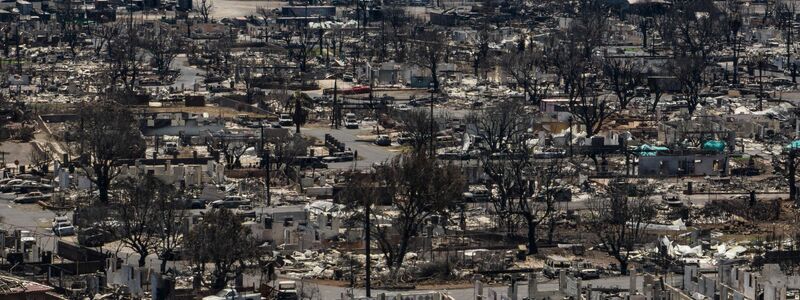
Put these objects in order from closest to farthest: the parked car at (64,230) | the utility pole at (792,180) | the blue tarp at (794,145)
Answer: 1. the parked car at (64,230)
2. the utility pole at (792,180)
3. the blue tarp at (794,145)

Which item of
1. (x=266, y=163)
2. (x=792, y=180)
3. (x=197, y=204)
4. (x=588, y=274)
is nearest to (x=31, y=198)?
(x=197, y=204)

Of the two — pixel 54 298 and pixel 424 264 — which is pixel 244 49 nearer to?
pixel 424 264

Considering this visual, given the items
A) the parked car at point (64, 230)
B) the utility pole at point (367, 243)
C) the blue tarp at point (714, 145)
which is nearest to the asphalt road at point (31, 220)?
the parked car at point (64, 230)

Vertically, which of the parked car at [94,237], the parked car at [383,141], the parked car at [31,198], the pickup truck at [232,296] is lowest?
the parked car at [383,141]

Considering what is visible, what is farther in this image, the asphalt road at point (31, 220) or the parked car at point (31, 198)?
the parked car at point (31, 198)

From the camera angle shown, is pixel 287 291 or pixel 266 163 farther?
pixel 266 163

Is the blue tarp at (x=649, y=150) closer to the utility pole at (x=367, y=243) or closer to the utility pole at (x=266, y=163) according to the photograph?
the utility pole at (x=266, y=163)

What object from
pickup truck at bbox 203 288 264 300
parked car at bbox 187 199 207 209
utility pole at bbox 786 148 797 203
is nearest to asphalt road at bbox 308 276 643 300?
pickup truck at bbox 203 288 264 300

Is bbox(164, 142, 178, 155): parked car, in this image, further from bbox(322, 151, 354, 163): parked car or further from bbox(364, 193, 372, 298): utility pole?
bbox(364, 193, 372, 298): utility pole

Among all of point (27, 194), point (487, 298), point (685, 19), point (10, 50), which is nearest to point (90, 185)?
point (27, 194)

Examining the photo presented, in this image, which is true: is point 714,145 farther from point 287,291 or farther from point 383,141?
point 287,291
